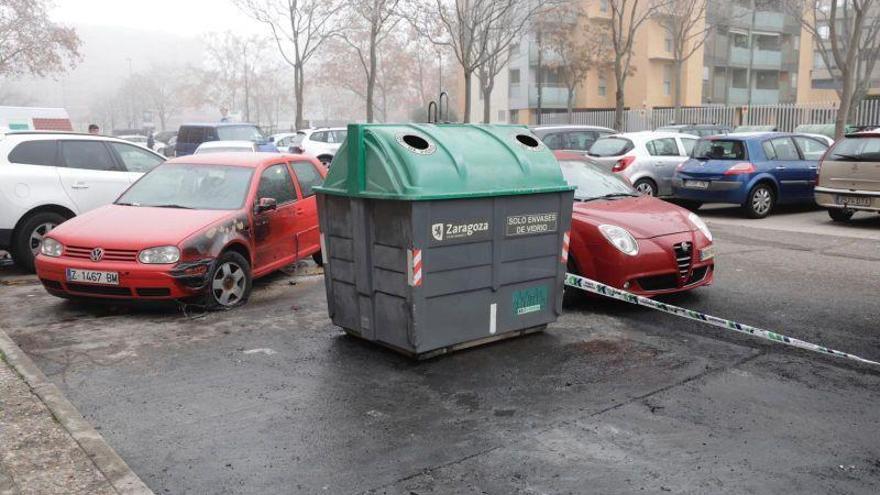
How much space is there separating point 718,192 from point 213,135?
13477 millimetres

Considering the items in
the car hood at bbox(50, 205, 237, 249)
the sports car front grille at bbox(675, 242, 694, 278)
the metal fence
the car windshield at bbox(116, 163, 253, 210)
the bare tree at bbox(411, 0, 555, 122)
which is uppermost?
the bare tree at bbox(411, 0, 555, 122)

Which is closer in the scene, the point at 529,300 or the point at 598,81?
the point at 529,300

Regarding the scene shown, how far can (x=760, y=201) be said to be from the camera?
555 inches

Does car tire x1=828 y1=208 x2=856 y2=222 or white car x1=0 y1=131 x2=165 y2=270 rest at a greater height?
white car x1=0 y1=131 x2=165 y2=270

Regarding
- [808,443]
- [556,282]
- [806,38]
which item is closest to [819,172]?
[556,282]

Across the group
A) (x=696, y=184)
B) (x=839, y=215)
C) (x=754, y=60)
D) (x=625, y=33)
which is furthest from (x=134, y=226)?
(x=754, y=60)

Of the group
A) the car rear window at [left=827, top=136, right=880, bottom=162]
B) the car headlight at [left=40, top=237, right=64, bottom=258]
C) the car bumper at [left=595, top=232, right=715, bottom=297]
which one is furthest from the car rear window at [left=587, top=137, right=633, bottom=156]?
the car headlight at [left=40, top=237, right=64, bottom=258]

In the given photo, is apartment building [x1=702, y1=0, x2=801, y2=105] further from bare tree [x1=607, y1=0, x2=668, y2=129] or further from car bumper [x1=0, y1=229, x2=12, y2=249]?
car bumper [x1=0, y1=229, x2=12, y2=249]

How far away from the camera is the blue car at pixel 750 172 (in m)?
14.0

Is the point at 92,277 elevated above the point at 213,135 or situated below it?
below

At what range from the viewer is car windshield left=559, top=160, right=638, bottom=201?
26.2 feet

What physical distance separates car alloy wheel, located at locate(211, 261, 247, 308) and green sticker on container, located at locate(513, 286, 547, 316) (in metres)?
2.94

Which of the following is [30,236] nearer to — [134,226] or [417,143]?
[134,226]

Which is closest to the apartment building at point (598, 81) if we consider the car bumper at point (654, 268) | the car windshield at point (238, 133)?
the car windshield at point (238, 133)
